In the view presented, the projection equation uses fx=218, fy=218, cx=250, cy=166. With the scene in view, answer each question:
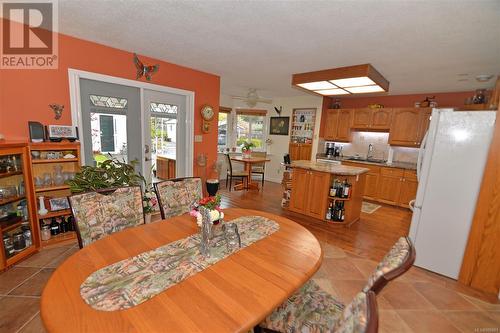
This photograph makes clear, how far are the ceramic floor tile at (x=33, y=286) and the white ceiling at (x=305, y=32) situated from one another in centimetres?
249

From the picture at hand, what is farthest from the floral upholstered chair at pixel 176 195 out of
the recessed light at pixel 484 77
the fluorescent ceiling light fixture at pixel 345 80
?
the recessed light at pixel 484 77

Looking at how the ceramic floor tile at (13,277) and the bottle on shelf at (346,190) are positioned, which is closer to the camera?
the ceramic floor tile at (13,277)

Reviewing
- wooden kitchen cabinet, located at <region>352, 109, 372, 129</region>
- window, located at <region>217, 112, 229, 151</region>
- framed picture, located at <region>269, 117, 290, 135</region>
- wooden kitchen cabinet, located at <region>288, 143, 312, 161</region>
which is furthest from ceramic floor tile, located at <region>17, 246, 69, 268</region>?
wooden kitchen cabinet, located at <region>352, 109, 372, 129</region>

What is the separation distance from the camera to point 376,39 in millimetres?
2238

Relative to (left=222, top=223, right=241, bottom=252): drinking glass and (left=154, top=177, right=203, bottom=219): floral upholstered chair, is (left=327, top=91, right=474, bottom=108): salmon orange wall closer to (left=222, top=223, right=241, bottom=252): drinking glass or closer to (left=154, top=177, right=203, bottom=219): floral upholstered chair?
(left=154, top=177, right=203, bottom=219): floral upholstered chair

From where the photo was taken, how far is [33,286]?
190 cm

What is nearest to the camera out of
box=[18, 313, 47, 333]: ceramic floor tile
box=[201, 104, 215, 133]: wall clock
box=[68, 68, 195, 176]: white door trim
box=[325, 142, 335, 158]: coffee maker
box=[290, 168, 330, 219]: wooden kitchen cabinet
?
box=[18, 313, 47, 333]: ceramic floor tile

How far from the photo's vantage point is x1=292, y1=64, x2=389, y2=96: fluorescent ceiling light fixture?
9.76ft

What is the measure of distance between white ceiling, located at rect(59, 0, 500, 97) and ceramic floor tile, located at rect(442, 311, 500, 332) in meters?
2.46

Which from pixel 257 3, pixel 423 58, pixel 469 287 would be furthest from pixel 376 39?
pixel 469 287

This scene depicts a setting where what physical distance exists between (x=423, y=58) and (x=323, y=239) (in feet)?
8.63

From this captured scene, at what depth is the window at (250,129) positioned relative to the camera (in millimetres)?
6574

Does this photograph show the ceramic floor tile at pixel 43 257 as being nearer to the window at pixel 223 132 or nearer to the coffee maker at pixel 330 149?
the window at pixel 223 132

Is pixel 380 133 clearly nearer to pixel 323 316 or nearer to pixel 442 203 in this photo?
pixel 442 203
